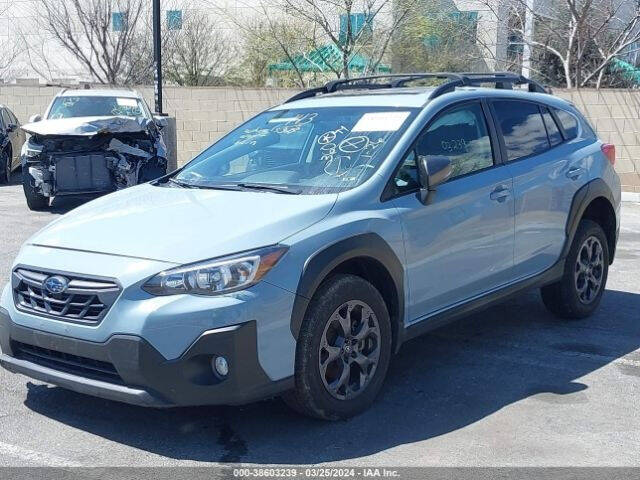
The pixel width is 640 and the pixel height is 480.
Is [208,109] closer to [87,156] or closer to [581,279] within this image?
[87,156]

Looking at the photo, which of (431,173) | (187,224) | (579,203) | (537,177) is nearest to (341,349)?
(187,224)

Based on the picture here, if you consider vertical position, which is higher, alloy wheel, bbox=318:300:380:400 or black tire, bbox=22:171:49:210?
alloy wheel, bbox=318:300:380:400

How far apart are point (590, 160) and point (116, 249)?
3.87 meters

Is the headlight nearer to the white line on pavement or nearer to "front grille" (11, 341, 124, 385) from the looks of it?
"front grille" (11, 341, 124, 385)

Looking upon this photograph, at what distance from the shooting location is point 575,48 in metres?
18.4

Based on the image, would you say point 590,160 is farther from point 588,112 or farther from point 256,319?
point 588,112

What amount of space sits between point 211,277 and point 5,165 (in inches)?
517

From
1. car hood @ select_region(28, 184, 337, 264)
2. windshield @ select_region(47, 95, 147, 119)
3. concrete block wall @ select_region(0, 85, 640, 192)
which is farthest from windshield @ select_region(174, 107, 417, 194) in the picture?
concrete block wall @ select_region(0, 85, 640, 192)

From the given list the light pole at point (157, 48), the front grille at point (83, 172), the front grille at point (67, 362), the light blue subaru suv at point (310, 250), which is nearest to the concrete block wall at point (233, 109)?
the light pole at point (157, 48)

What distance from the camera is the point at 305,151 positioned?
5.44m

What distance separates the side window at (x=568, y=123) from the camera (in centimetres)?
A: 665

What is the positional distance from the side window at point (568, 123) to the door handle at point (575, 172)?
28cm

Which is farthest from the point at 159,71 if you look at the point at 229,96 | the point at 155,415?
the point at 155,415

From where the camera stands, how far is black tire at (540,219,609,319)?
6.59 metres
